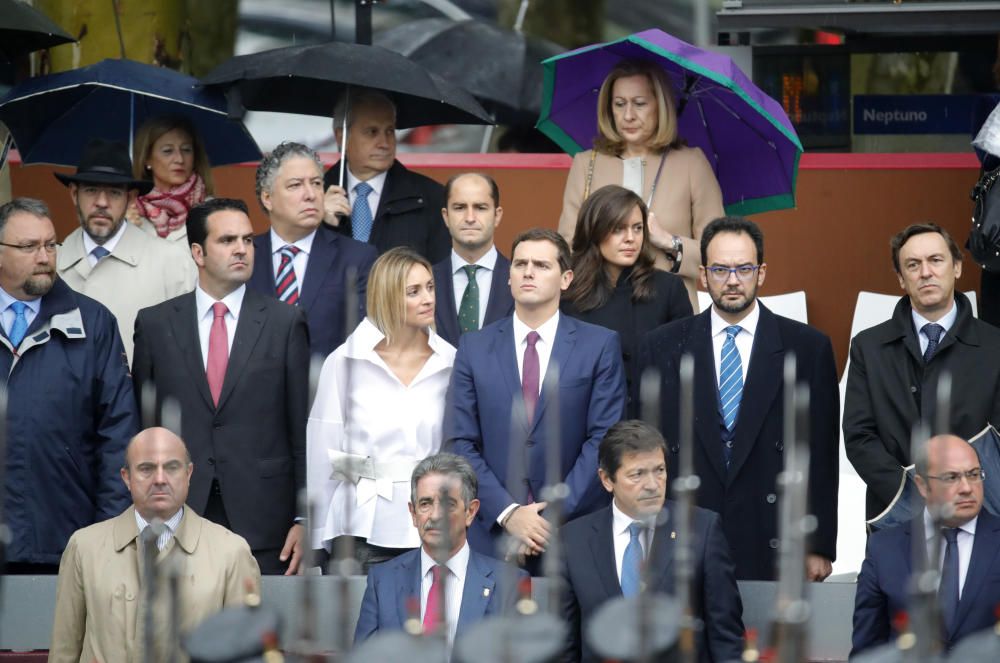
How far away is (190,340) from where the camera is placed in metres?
8.47

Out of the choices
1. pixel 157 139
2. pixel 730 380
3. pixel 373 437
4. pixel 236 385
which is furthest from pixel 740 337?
pixel 157 139

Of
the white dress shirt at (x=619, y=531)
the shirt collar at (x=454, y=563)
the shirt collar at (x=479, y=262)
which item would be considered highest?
the shirt collar at (x=479, y=262)

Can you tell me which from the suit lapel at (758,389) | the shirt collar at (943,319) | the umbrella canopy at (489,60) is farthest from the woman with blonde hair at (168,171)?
the umbrella canopy at (489,60)

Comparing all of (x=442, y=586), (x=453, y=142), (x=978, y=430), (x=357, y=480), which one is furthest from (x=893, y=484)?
(x=453, y=142)

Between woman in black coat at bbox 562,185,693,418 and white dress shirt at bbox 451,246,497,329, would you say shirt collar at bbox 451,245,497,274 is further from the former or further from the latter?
woman in black coat at bbox 562,185,693,418

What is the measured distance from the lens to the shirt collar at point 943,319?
27.0ft

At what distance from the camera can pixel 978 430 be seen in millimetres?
8039

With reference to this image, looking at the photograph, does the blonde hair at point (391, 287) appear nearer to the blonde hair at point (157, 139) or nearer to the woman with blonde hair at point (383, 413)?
the woman with blonde hair at point (383, 413)

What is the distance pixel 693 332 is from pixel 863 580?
1432mm

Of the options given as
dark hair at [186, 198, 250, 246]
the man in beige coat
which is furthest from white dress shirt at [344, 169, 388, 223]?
the man in beige coat

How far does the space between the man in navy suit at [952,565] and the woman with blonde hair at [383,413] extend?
1.85 meters

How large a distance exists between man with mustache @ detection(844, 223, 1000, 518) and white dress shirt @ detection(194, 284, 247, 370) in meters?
2.49

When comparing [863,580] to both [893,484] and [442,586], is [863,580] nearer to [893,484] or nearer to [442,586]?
[893,484]

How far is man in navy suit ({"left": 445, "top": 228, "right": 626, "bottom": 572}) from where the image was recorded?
8.04 metres
